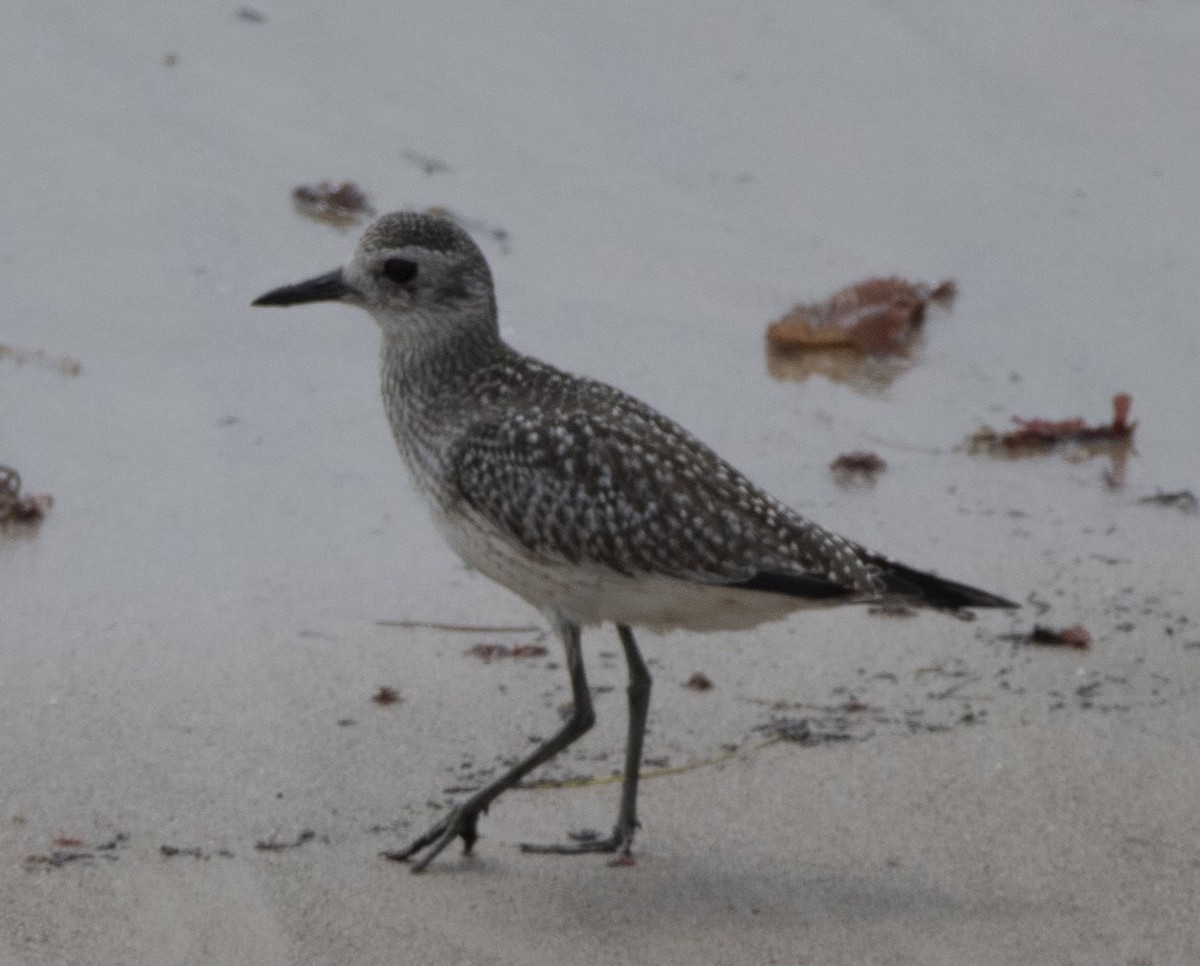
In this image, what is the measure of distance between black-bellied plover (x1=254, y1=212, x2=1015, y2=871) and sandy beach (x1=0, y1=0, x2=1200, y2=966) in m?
0.39

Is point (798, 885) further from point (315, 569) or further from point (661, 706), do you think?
point (315, 569)

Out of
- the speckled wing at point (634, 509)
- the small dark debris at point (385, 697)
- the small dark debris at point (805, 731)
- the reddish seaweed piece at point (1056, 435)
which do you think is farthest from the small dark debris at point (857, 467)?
the small dark debris at point (385, 697)

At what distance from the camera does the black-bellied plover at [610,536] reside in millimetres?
6398

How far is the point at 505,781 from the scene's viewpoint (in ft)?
21.1

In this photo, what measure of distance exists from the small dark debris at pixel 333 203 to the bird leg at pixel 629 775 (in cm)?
395

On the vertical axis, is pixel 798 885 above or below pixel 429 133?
below

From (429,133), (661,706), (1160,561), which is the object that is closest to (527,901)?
(661,706)

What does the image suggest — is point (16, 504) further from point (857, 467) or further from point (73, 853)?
point (857, 467)

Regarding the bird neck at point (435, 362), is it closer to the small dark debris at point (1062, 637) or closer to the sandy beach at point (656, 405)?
the sandy beach at point (656, 405)

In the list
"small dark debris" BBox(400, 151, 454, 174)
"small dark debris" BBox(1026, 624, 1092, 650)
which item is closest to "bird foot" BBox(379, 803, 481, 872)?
"small dark debris" BBox(1026, 624, 1092, 650)

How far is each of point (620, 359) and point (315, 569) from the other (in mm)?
2057

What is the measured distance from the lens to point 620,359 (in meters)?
9.57

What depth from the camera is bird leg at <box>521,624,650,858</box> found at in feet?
21.0

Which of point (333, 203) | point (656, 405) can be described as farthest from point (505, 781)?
point (333, 203)
